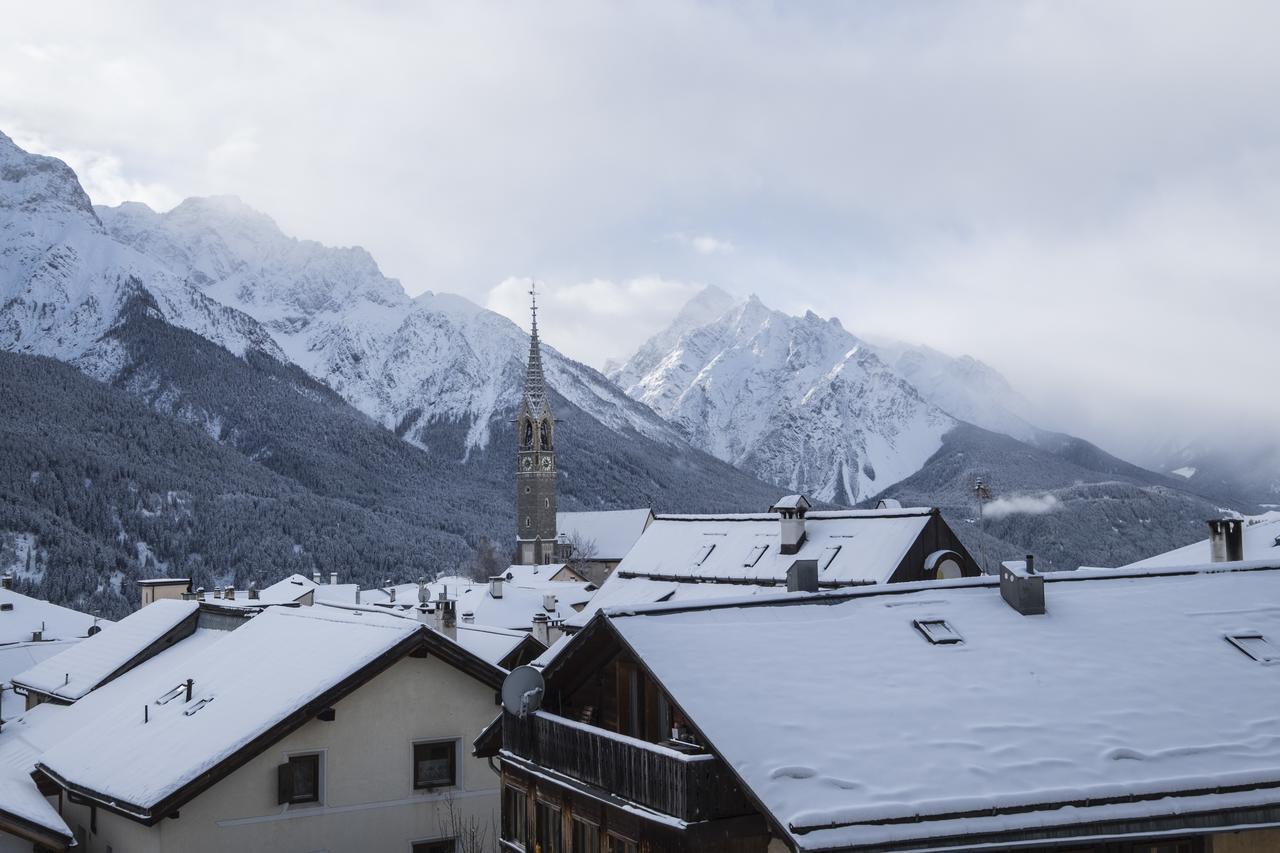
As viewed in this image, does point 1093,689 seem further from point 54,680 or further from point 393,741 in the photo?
point 54,680

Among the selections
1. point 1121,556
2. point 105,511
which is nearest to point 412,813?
point 105,511

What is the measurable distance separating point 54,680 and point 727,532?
2350 cm

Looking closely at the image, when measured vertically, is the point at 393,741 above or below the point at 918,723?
below

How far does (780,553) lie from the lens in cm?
4275

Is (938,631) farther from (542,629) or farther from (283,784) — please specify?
(542,629)

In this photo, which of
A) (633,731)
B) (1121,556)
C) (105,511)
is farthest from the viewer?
(1121,556)

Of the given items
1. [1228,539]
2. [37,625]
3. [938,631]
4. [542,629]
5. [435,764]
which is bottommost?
[37,625]

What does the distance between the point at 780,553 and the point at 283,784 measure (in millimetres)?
24159

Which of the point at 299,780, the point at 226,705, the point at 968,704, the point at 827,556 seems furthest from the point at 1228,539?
the point at 226,705

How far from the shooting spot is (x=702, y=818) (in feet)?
44.2

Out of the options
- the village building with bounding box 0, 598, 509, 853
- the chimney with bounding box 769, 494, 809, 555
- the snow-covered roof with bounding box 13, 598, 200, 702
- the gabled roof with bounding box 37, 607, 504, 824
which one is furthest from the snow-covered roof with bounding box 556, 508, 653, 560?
the village building with bounding box 0, 598, 509, 853

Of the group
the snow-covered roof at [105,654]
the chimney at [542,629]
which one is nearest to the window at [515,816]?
the snow-covered roof at [105,654]

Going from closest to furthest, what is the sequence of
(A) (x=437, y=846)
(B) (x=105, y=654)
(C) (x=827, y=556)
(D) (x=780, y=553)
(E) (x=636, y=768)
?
(E) (x=636, y=768) → (A) (x=437, y=846) → (B) (x=105, y=654) → (C) (x=827, y=556) → (D) (x=780, y=553)

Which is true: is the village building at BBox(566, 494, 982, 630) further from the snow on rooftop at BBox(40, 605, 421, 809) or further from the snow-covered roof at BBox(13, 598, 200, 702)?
the snow on rooftop at BBox(40, 605, 421, 809)
